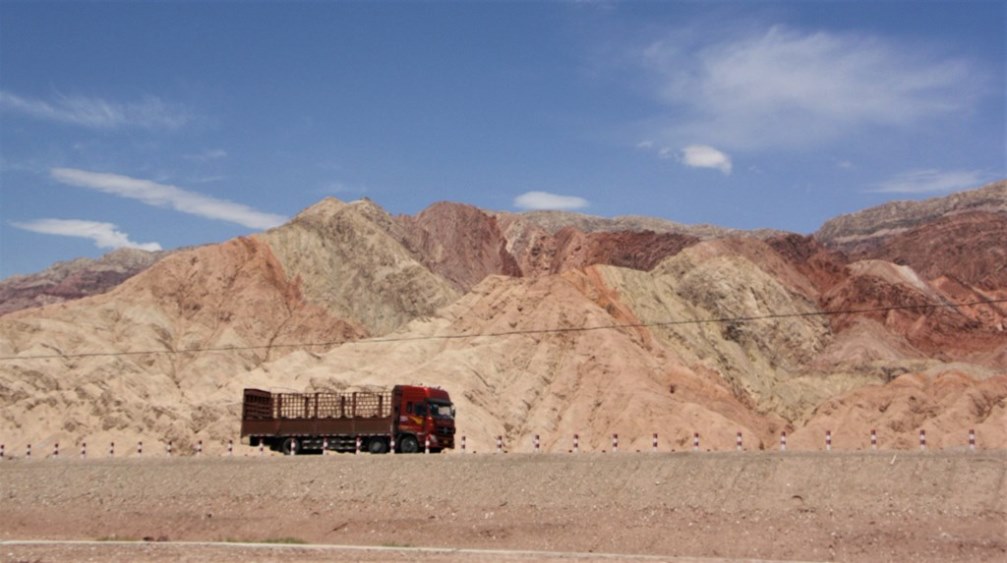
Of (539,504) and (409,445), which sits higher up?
(409,445)

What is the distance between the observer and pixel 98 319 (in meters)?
92.1

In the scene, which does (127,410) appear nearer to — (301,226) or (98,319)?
(98,319)

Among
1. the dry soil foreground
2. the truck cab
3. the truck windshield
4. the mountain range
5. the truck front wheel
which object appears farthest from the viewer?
the mountain range

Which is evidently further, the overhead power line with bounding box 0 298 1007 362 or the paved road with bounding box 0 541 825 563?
the overhead power line with bounding box 0 298 1007 362

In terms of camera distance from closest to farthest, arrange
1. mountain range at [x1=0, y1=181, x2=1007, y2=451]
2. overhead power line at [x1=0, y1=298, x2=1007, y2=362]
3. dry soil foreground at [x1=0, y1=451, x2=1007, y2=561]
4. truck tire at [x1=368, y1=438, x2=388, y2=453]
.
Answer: dry soil foreground at [x1=0, y1=451, x2=1007, y2=561], truck tire at [x1=368, y1=438, x2=388, y2=453], mountain range at [x1=0, y1=181, x2=1007, y2=451], overhead power line at [x1=0, y1=298, x2=1007, y2=362]

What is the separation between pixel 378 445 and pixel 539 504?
13759 mm

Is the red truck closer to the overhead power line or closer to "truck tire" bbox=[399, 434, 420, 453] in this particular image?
"truck tire" bbox=[399, 434, 420, 453]

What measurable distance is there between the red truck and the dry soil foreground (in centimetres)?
547

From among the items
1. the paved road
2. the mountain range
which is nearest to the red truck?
the paved road

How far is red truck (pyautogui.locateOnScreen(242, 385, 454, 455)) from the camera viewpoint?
49.4 meters

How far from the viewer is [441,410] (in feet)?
165

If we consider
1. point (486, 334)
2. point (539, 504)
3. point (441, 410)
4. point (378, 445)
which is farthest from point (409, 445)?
point (486, 334)

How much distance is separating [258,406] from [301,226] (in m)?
65.5

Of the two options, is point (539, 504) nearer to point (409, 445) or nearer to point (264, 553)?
point (264, 553)
